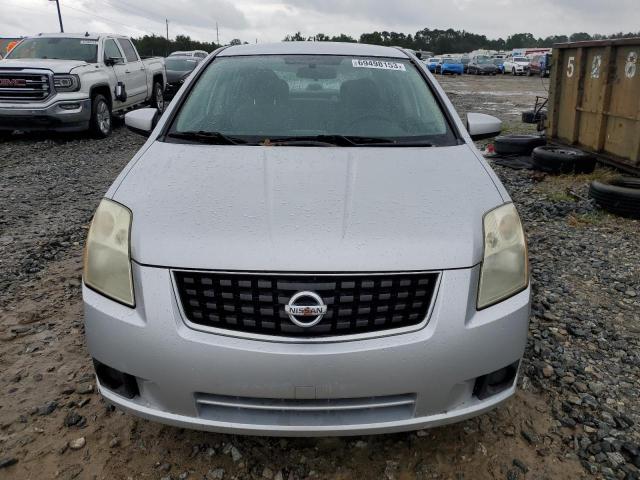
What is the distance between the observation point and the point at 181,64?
18.7 meters

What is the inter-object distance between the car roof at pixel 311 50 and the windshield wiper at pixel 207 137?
91cm

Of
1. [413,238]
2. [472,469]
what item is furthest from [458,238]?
[472,469]

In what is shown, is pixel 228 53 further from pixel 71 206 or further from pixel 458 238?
pixel 71 206

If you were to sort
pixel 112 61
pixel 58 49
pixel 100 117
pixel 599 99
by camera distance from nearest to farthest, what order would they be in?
pixel 599 99 → pixel 100 117 → pixel 58 49 → pixel 112 61

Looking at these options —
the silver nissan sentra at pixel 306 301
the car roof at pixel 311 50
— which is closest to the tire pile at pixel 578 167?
the car roof at pixel 311 50

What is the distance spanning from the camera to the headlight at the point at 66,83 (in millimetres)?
9094

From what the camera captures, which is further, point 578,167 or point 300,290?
point 578,167

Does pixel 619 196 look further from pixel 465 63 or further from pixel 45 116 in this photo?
pixel 465 63

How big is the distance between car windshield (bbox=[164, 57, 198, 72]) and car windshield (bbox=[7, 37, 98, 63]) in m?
8.09

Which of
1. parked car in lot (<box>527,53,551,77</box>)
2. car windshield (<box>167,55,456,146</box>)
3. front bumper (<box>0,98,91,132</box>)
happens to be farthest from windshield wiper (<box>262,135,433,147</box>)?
parked car in lot (<box>527,53,551,77</box>)

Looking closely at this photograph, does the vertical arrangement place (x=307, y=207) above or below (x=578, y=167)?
above

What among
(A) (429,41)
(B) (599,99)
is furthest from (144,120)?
(A) (429,41)

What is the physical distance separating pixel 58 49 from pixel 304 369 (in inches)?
419

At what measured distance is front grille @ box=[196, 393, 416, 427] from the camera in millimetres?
1786
